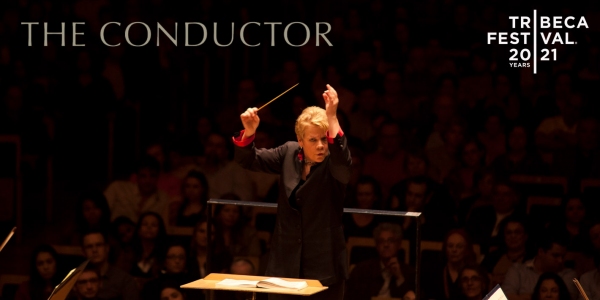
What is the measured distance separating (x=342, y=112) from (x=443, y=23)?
90 centimetres

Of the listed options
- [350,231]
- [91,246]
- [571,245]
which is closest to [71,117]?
[91,246]

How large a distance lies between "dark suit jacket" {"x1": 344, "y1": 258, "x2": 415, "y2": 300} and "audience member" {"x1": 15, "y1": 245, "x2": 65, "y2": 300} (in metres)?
1.62

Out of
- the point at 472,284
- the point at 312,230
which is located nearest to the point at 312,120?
the point at 312,230

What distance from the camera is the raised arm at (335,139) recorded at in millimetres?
3391

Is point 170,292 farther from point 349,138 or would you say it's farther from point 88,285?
point 349,138

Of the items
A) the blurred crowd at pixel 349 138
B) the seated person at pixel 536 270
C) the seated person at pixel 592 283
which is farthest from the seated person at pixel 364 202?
the seated person at pixel 592 283

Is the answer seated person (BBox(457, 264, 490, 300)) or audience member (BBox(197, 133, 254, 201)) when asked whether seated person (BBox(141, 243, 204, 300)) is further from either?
seated person (BBox(457, 264, 490, 300))

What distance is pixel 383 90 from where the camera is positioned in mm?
6281

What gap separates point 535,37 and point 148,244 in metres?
2.55

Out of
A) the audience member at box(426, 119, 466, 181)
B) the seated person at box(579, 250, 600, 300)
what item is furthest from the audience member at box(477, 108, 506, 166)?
the seated person at box(579, 250, 600, 300)

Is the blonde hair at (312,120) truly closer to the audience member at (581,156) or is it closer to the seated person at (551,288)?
the seated person at (551,288)

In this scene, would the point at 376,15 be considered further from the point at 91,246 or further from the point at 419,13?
the point at 91,246

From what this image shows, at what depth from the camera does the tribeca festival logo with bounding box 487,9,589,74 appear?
6000 millimetres

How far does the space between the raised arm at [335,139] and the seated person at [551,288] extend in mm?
2303
